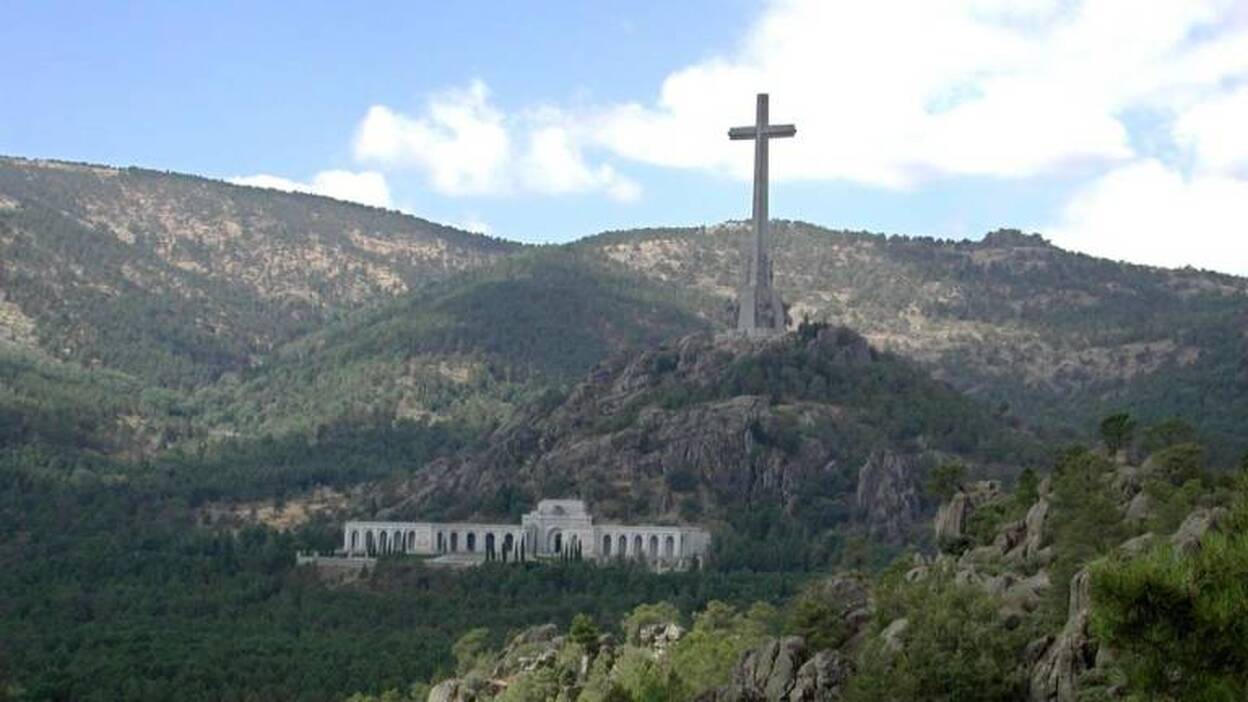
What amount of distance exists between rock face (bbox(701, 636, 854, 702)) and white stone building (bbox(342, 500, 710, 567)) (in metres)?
78.4

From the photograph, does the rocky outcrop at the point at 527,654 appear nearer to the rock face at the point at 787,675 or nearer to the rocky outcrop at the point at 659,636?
the rocky outcrop at the point at 659,636

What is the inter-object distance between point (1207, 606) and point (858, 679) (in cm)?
2147

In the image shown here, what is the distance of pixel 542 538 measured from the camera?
15162cm

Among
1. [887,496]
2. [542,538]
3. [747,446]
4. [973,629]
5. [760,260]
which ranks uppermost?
[760,260]

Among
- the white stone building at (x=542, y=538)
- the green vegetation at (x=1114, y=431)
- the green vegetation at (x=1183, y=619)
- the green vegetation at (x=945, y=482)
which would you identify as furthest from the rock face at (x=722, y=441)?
the green vegetation at (x=1183, y=619)

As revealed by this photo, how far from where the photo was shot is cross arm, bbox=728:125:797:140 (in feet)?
556

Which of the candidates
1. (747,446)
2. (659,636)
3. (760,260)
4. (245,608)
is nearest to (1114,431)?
(659,636)

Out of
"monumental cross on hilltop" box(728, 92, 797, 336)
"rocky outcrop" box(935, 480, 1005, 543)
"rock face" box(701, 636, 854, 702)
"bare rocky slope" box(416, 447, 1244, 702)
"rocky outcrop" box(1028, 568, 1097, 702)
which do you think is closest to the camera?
"bare rocky slope" box(416, 447, 1244, 702)

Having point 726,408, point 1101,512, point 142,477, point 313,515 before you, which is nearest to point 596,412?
point 726,408

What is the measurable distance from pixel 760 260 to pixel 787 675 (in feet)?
384

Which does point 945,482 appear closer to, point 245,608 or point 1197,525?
point 1197,525

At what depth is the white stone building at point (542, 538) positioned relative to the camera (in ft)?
485

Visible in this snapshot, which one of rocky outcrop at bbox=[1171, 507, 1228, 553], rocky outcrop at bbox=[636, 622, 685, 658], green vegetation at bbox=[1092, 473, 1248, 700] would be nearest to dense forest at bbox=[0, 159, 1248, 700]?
green vegetation at bbox=[1092, 473, 1248, 700]

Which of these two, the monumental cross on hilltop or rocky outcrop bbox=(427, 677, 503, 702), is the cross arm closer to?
the monumental cross on hilltop
